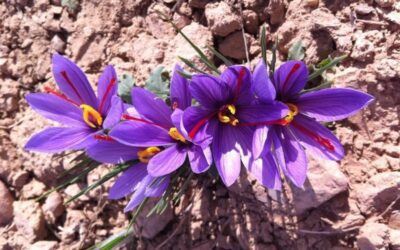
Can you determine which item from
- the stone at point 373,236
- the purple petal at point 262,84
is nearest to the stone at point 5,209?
the purple petal at point 262,84

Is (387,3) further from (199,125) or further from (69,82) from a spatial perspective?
(69,82)

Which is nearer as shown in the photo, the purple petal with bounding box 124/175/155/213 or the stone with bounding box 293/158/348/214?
the purple petal with bounding box 124/175/155/213

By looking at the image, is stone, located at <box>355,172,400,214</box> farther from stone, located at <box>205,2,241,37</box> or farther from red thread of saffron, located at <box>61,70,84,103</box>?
red thread of saffron, located at <box>61,70,84,103</box>

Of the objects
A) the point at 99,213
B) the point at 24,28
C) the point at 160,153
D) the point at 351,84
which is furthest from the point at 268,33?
the point at 24,28

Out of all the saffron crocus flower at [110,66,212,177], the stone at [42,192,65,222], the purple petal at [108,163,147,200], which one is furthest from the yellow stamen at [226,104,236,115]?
the stone at [42,192,65,222]

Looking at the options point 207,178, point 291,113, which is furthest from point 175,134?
point 207,178

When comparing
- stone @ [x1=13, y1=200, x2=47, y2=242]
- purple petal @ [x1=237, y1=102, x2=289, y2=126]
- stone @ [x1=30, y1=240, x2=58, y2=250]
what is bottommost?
stone @ [x1=30, y1=240, x2=58, y2=250]

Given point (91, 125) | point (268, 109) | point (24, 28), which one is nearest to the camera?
point (268, 109)

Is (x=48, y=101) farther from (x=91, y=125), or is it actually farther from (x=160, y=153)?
(x=160, y=153)
